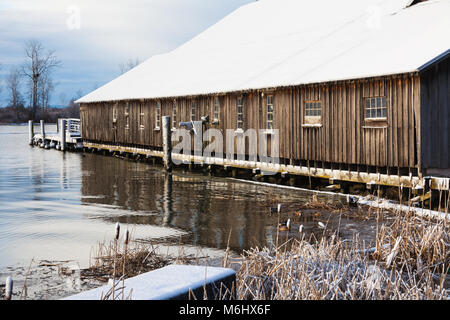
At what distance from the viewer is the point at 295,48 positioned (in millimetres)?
25922

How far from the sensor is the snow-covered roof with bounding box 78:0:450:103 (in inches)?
719

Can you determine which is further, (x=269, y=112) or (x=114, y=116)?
(x=114, y=116)

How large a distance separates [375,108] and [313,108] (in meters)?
Answer: 3.11

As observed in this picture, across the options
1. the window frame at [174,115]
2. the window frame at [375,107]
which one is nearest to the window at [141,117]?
the window frame at [174,115]

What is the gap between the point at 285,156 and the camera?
21.8 meters

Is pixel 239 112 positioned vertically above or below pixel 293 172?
above

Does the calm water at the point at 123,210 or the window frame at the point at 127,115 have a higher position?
the window frame at the point at 127,115

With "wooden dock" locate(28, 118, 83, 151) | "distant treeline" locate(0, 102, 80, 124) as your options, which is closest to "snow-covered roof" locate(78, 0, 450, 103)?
"wooden dock" locate(28, 118, 83, 151)

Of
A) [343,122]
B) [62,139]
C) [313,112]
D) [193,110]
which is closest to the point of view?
[343,122]

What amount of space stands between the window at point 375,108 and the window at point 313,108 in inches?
94.9

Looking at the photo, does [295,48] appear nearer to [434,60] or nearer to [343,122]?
[343,122]

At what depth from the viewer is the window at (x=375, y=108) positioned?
17375mm

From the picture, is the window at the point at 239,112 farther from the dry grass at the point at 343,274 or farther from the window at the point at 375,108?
the dry grass at the point at 343,274

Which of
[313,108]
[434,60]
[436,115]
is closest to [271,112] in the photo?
[313,108]
